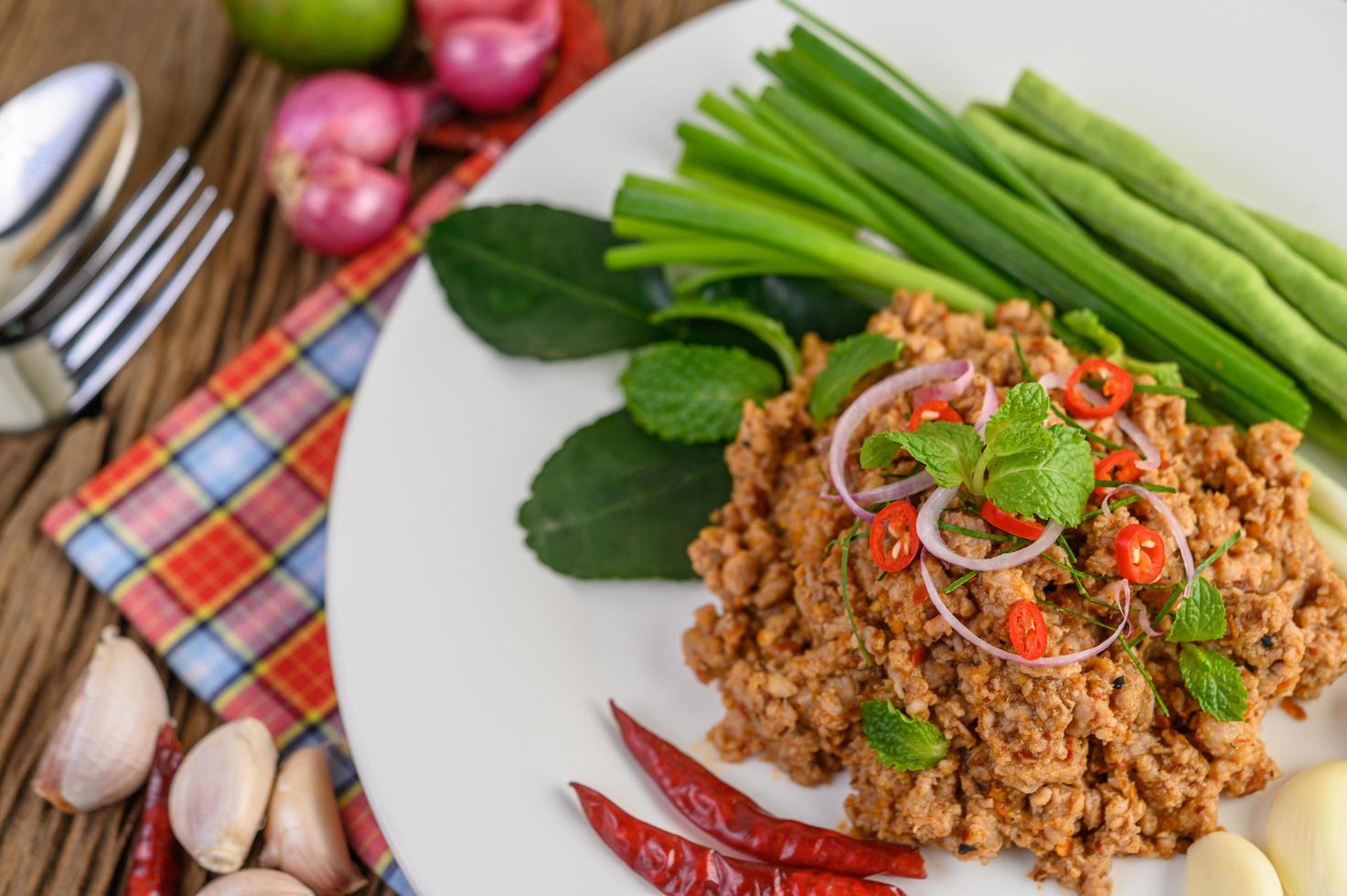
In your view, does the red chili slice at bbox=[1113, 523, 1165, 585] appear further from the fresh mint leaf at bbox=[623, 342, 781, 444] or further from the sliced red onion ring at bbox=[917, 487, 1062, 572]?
the fresh mint leaf at bbox=[623, 342, 781, 444]

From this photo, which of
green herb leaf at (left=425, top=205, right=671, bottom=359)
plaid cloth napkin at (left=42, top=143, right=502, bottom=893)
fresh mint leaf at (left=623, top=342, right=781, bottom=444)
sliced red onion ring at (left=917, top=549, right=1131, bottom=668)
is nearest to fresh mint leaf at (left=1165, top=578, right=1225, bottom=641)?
sliced red onion ring at (left=917, top=549, right=1131, bottom=668)

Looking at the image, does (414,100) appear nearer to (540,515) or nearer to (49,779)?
(540,515)

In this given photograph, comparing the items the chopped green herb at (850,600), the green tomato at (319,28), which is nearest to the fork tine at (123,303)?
the green tomato at (319,28)

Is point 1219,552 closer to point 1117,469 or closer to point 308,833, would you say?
point 1117,469

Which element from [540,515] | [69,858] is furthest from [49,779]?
[540,515]

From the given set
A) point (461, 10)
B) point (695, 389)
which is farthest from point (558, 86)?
point (695, 389)

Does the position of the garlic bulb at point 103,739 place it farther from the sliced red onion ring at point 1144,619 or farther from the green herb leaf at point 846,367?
the sliced red onion ring at point 1144,619
